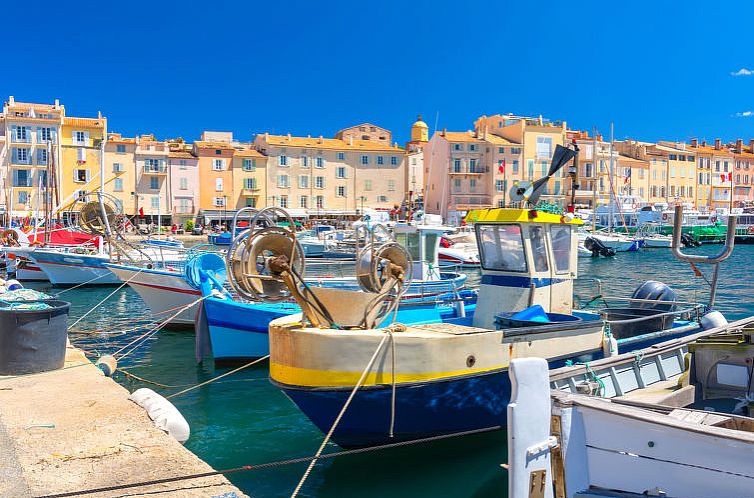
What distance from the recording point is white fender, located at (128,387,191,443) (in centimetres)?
750

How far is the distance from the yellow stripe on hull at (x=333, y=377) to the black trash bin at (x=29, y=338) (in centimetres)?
315

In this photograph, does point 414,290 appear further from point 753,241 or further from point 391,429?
point 753,241

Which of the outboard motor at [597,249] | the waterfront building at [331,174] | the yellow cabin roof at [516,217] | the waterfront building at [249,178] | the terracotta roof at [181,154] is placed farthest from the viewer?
the waterfront building at [331,174]

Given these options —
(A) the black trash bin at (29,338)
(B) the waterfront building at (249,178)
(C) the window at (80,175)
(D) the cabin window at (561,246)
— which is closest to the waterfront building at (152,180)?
(C) the window at (80,175)

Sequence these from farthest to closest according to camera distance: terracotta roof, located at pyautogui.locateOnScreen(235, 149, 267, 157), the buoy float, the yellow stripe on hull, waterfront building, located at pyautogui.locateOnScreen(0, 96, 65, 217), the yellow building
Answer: terracotta roof, located at pyautogui.locateOnScreen(235, 149, 267, 157) → the yellow building → waterfront building, located at pyautogui.locateOnScreen(0, 96, 65, 217) → the buoy float → the yellow stripe on hull

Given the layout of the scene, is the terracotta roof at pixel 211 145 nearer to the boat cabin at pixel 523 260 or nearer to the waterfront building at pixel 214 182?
the waterfront building at pixel 214 182

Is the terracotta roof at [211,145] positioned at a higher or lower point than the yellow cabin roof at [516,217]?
higher

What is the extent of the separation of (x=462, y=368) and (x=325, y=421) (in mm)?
1834

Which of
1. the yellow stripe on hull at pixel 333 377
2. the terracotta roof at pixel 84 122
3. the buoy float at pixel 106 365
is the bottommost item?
the buoy float at pixel 106 365

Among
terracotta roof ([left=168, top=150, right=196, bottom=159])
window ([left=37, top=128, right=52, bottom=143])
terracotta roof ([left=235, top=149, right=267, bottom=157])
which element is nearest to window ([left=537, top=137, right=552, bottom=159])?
terracotta roof ([left=235, top=149, right=267, bottom=157])

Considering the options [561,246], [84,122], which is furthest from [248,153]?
[561,246]

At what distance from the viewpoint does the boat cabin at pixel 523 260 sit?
10617 mm

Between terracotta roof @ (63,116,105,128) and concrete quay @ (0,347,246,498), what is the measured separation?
67.7 metres

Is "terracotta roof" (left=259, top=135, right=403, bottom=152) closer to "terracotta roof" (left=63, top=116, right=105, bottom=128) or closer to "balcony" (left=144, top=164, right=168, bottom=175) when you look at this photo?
"balcony" (left=144, top=164, right=168, bottom=175)
